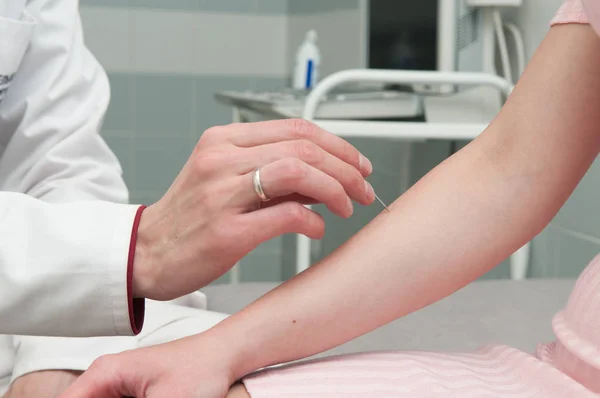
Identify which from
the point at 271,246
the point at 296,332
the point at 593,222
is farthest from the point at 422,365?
the point at 271,246

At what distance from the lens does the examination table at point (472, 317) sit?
1.04m

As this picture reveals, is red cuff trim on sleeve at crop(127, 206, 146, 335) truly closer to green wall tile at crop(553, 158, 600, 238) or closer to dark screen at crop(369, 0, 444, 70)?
green wall tile at crop(553, 158, 600, 238)

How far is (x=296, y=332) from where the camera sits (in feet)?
2.21

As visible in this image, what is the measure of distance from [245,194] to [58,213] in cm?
21

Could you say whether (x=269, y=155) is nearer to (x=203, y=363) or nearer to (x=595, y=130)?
(x=203, y=363)

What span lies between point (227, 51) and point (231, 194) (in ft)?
10.0

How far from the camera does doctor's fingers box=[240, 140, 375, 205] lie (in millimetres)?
676

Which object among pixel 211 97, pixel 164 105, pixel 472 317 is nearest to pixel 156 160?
pixel 164 105

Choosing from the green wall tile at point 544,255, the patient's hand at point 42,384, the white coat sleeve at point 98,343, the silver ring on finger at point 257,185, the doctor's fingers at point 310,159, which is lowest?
the green wall tile at point 544,255

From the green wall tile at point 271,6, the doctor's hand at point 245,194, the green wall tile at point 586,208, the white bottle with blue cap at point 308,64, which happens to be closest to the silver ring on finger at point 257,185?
the doctor's hand at point 245,194

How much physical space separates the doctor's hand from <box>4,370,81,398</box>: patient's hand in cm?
16

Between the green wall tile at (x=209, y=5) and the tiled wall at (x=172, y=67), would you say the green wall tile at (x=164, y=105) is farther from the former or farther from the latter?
the green wall tile at (x=209, y=5)

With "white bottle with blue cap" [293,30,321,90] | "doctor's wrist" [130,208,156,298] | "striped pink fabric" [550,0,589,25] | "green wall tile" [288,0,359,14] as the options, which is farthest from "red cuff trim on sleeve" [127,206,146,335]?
"green wall tile" [288,0,359,14]

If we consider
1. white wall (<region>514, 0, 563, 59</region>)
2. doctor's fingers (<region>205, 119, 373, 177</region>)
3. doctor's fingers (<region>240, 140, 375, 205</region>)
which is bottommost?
doctor's fingers (<region>240, 140, 375, 205</region>)
